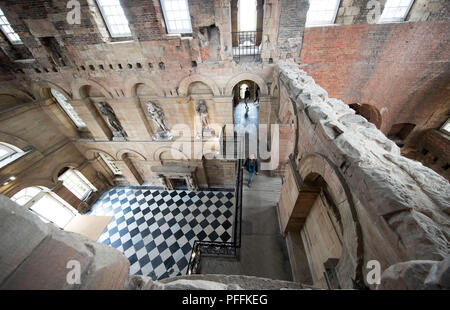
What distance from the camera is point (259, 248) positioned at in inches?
175

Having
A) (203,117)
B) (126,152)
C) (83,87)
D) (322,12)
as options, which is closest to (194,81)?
(203,117)

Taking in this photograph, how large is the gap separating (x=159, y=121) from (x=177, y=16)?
3.80m

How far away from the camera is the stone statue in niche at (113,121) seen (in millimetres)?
7027

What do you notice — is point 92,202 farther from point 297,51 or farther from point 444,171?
point 444,171

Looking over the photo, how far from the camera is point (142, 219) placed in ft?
26.1

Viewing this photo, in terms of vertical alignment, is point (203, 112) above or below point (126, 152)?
above

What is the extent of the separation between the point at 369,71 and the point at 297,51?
9.01 ft

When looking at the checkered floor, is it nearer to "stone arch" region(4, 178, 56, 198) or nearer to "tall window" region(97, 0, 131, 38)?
"stone arch" region(4, 178, 56, 198)

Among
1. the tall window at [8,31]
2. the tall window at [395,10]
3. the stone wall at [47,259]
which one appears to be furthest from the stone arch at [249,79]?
the tall window at [8,31]

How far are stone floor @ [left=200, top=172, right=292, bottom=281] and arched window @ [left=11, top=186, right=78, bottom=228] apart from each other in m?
8.08

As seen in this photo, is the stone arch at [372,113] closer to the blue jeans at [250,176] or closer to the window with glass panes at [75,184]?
the blue jeans at [250,176]

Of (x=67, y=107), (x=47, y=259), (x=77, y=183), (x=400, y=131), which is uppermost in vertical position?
(x=47, y=259)

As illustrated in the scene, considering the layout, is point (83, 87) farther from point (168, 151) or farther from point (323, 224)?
point (323, 224)

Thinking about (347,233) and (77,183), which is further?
(77,183)
